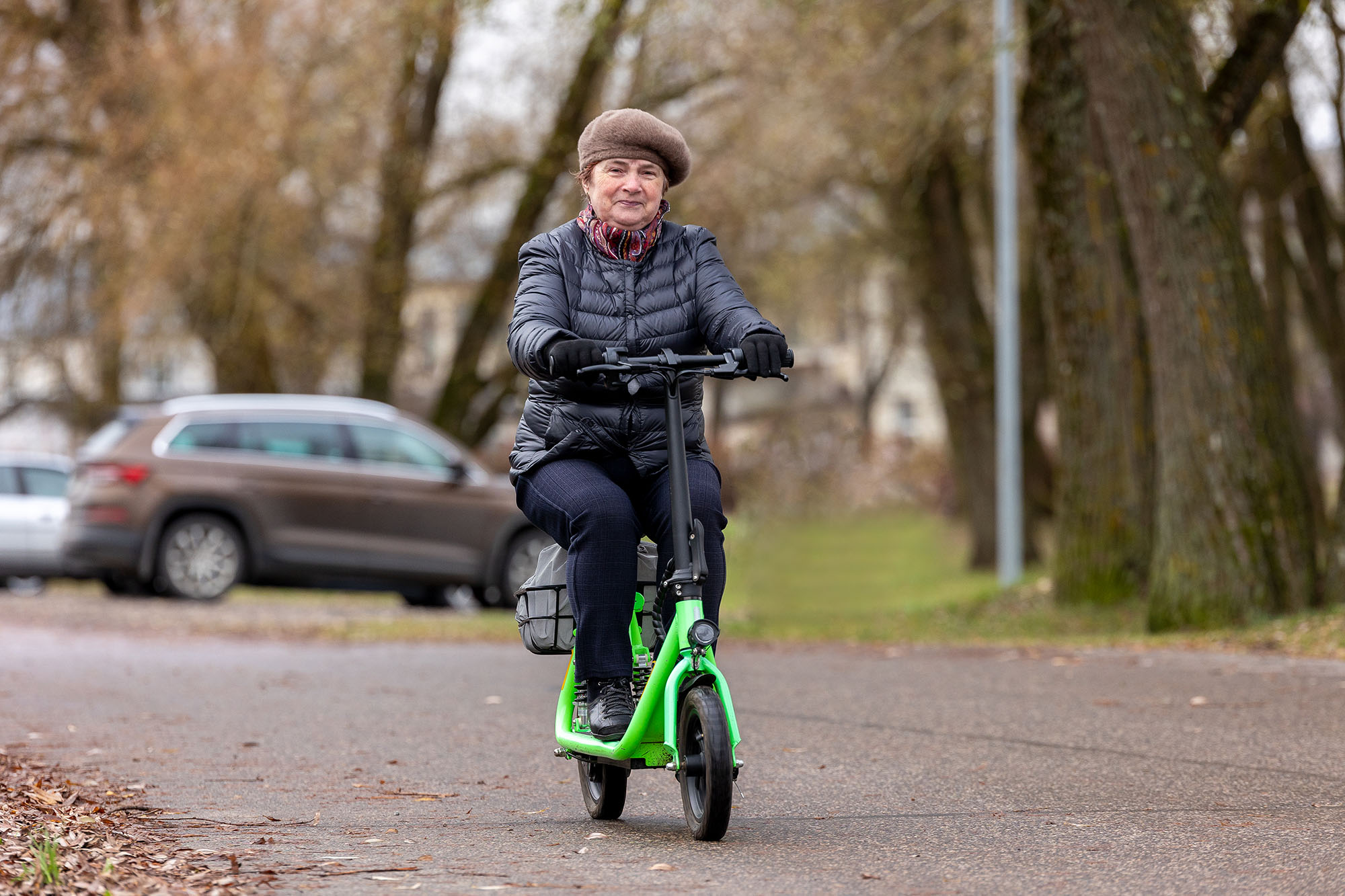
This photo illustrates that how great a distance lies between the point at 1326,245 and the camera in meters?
20.2

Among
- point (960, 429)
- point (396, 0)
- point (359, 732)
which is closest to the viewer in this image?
point (359, 732)

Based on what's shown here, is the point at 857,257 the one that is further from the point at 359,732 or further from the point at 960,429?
the point at 359,732

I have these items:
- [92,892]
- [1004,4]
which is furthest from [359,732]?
[1004,4]

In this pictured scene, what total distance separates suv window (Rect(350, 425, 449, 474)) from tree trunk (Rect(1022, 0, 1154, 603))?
6214 millimetres

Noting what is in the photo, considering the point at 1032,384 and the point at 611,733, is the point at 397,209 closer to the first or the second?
the point at 1032,384

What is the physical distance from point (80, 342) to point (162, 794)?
19.5 m

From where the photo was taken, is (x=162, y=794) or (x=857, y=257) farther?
(x=857, y=257)

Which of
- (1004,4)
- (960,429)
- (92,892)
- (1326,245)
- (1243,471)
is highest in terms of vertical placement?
(1004,4)

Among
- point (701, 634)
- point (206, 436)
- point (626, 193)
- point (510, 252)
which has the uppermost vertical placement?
point (510, 252)

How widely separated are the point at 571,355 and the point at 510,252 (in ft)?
58.0

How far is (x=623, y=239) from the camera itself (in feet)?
17.0

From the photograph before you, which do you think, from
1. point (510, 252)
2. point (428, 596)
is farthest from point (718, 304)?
point (510, 252)

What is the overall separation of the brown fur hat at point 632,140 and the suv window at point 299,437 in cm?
1240

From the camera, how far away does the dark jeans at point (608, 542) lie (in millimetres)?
4992
